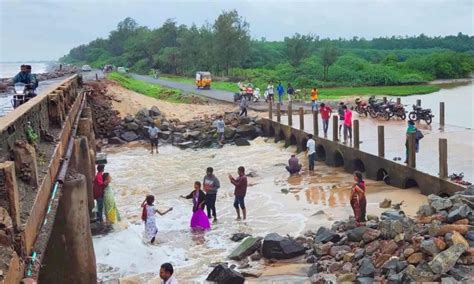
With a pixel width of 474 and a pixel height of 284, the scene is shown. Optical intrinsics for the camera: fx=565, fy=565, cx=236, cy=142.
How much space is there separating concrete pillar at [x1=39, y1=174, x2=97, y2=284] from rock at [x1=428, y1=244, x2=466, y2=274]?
17.6 ft

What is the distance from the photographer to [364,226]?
11867mm

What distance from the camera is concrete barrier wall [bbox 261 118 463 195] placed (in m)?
15.1

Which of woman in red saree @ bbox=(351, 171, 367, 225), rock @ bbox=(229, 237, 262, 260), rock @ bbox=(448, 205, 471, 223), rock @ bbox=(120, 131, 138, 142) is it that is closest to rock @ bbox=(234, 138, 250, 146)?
rock @ bbox=(120, 131, 138, 142)

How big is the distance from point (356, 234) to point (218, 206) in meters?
6.96

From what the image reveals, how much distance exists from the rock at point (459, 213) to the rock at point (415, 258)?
1.36m

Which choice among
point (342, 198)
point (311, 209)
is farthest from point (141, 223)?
point (342, 198)

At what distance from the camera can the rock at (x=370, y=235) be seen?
11062 millimetres

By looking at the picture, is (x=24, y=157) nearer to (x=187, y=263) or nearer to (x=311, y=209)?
(x=187, y=263)

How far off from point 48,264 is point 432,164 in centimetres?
1222

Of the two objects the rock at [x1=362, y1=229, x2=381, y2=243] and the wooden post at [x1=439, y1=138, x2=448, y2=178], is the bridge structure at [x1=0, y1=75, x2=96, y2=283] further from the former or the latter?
the wooden post at [x1=439, y1=138, x2=448, y2=178]

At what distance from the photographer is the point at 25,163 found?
6.35 meters

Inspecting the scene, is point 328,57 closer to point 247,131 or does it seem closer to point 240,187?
point 247,131

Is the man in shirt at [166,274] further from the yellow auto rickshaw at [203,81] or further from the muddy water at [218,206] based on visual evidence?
the yellow auto rickshaw at [203,81]

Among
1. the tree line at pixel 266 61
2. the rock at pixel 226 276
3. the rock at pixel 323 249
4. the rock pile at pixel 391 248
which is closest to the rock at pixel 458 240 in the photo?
the rock pile at pixel 391 248
